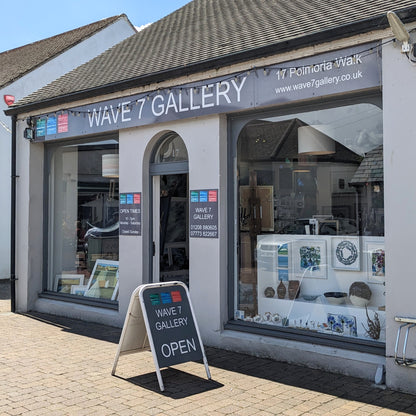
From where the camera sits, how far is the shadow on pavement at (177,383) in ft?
17.4

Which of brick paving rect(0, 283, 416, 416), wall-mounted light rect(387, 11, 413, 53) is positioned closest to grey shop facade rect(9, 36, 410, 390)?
wall-mounted light rect(387, 11, 413, 53)

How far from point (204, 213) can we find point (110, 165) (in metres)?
2.66

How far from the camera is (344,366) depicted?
5797 millimetres

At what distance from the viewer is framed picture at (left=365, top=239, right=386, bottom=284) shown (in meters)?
6.11

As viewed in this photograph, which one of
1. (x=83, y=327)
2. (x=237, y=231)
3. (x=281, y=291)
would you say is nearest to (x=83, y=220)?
(x=83, y=327)

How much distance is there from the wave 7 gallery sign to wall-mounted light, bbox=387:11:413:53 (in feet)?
1.08

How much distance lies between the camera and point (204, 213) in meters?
7.25

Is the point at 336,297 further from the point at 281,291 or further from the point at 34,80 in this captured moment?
the point at 34,80

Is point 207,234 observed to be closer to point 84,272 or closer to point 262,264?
point 262,264

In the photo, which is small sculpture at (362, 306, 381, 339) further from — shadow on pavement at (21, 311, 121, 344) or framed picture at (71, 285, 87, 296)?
framed picture at (71, 285, 87, 296)

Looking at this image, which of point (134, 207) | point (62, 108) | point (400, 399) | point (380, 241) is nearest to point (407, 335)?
point (400, 399)

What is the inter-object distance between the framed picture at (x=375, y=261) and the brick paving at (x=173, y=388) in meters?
1.20

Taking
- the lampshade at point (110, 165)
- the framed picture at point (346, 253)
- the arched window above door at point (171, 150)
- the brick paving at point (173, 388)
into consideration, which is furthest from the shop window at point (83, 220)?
the framed picture at point (346, 253)

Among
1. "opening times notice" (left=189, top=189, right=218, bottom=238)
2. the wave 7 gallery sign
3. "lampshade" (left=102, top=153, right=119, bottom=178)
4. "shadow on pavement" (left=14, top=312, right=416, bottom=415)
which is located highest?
the wave 7 gallery sign
